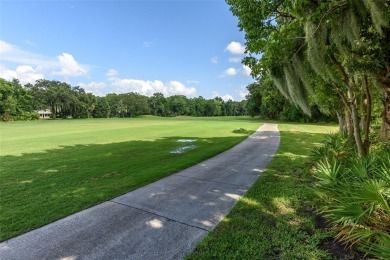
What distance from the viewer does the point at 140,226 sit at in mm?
3854

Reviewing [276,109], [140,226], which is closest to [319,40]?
[140,226]

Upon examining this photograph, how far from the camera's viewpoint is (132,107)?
10144 cm

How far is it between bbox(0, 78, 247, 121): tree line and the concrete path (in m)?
72.8

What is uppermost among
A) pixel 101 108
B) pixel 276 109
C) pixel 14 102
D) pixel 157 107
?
pixel 157 107

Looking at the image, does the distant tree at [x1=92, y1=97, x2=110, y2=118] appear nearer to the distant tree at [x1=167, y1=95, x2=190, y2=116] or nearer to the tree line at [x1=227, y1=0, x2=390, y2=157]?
the distant tree at [x1=167, y1=95, x2=190, y2=116]

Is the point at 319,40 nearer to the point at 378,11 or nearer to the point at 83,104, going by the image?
the point at 378,11

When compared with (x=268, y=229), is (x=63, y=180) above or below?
below

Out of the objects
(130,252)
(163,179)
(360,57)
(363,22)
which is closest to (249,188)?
(163,179)

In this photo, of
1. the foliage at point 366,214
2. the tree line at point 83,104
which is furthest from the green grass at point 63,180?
Answer: the tree line at point 83,104

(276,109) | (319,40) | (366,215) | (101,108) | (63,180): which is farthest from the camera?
(101,108)

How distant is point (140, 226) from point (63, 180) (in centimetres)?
416

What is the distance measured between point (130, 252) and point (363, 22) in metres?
5.95

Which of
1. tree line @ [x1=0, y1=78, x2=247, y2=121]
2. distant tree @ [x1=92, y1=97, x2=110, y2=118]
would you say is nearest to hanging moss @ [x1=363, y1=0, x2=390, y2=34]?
tree line @ [x1=0, y1=78, x2=247, y2=121]

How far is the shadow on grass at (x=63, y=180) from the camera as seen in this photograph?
4.36 metres
